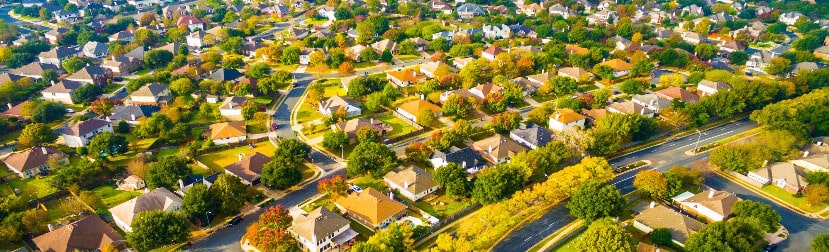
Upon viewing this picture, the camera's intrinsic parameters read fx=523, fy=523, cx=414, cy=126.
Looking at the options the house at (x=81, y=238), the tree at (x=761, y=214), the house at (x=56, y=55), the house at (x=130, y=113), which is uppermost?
the tree at (x=761, y=214)

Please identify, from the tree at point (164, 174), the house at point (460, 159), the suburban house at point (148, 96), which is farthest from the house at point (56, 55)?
the house at point (460, 159)

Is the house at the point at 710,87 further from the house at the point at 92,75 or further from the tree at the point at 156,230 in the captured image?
the house at the point at 92,75

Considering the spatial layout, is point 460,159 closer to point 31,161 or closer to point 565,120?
point 565,120

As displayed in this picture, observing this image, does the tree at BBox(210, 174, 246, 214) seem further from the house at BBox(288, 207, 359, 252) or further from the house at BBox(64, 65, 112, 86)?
the house at BBox(64, 65, 112, 86)

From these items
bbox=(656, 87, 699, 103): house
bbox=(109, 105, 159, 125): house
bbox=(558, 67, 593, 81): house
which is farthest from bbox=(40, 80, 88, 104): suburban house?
bbox=(656, 87, 699, 103): house

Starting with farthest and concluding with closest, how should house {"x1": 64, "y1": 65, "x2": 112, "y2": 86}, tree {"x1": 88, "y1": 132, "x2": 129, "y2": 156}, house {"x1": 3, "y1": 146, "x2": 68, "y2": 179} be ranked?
1. house {"x1": 64, "y1": 65, "x2": 112, "y2": 86}
2. tree {"x1": 88, "y1": 132, "x2": 129, "y2": 156}
3. house {"x1": 3, "y1": 146, "x2": 68, "y2": 179}

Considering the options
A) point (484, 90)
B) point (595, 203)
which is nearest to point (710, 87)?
point (484, 90)
